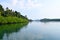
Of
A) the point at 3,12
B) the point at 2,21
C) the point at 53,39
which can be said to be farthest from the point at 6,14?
the point at 53,39

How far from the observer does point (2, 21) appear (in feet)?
147

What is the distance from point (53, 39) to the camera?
46.5 feet

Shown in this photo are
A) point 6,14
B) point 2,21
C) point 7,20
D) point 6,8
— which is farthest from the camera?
point 6,8

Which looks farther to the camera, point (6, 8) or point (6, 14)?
point (6, 8)

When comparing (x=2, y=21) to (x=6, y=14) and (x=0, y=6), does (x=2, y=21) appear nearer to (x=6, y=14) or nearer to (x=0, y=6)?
(x=6, y=14)

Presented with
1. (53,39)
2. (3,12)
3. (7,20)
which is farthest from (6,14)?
(53,39)

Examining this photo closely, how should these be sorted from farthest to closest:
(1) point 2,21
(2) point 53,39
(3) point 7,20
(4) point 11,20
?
(4) point 11,20
(3) point 7,20
(1) point 2,21
(2) point 53,39

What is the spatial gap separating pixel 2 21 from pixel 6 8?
18.4 m

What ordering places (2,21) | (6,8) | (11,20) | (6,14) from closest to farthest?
(2,21) < (11,20) < (6,14) < (6,8)

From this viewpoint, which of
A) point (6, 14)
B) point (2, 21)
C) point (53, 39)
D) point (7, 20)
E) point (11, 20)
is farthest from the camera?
point (6, 14)

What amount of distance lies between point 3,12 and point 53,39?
43014 mm

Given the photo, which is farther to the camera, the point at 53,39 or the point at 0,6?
the point at 0,6

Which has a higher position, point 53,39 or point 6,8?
point 6,8

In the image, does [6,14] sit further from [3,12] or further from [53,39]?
[53,39]
